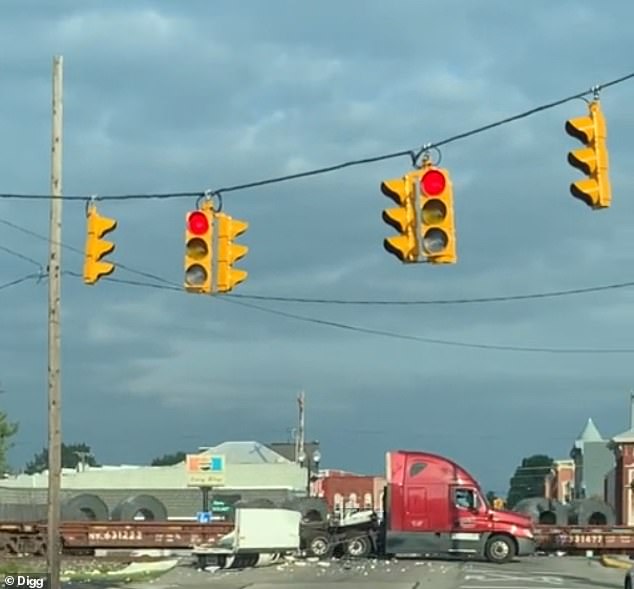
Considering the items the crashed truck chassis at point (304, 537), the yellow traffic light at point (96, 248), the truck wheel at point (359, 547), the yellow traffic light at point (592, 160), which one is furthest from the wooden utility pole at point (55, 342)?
the truck wheel at point (359, 547)

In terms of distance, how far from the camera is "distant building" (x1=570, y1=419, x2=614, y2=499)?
339ft

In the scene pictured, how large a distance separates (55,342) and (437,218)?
379 inches

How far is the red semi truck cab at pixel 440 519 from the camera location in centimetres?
4153

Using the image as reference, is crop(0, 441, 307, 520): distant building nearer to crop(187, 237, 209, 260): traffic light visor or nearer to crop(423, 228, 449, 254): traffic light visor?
crop(187, 237, 209, 260): traffic light visor

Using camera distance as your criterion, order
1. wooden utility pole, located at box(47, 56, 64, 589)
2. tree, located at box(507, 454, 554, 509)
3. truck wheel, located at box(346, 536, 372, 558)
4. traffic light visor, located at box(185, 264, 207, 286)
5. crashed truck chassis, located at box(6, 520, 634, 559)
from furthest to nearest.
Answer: tree, located at box(507, 454, 554, 509) < crashed truck chassis, located at box(6, 520, 634, 559) < truck wheel, located at box(346, 536, 372, 558) < wooden utility pole, located at box(47, 56, 64, 589) < traffic light visor, located at box(185, 264, 207, 286)

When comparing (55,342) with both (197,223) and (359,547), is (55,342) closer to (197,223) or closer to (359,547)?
(197,223)

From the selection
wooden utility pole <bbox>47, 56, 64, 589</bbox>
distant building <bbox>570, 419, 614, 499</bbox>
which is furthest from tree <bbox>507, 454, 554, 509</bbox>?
wooden utility pole <bbox>47, 56, 64, 589</bbox>

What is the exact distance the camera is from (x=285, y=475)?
285 feet

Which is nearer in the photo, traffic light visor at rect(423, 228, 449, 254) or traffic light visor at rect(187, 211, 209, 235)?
traffic light visor at rect(423, 228, 449, 254)

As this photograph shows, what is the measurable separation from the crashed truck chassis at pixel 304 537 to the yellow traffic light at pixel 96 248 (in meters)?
22.4

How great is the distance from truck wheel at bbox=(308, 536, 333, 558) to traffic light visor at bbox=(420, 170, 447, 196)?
27.3 meters

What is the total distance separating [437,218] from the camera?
1680 cm

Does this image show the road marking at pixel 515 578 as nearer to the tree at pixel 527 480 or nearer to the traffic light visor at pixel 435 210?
the traffic light visor at pixel 435 210

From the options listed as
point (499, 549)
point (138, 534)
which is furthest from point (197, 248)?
point (138, 534)
